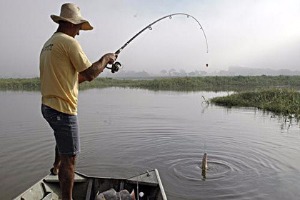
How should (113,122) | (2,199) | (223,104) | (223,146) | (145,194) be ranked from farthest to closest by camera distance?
(223,104) < (113,122) < (223,146) < (2,199) < (145,194)

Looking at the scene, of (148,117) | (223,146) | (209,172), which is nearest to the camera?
(209,172)

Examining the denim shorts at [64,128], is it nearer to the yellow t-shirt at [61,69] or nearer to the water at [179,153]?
the yellow t-shirt at [61,69]

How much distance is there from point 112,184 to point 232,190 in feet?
8.36

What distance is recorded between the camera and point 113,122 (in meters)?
13.1

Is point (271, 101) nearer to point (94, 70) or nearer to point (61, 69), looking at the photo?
point (94, 70)

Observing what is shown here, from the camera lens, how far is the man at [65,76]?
10.8 ft

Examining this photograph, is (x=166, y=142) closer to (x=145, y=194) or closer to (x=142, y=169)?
(x=142, y=169)

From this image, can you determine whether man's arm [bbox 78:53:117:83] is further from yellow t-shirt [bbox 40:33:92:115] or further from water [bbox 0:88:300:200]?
water [bbox 0:88:300:200]

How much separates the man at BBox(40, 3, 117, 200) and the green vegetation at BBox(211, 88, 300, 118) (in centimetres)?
1327

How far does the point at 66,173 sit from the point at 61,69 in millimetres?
1111

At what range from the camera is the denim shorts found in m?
3.41

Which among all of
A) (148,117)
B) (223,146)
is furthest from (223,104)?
(223,146)

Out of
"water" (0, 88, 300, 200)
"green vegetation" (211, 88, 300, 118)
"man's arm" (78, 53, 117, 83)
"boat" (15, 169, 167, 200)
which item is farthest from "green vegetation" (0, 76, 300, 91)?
"man's arm" (78, 53, 117, 83)

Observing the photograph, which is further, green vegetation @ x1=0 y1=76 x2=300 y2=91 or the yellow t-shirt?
green vegetation @ x1=0 y1=76 x2=300 y2=91
